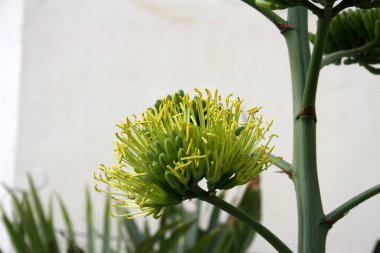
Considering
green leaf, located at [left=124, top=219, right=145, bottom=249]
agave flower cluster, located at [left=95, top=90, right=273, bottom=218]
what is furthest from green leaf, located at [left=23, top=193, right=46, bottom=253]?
agave flower cluster, located at [left=95, top=90, right=273, bottom=218]

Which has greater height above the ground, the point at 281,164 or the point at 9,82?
the point at 9,82

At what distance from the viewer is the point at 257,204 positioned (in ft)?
4.04

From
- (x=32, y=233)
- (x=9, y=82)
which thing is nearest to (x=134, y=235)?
(x=32, y=233)

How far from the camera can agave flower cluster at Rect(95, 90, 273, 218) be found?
0.37 m

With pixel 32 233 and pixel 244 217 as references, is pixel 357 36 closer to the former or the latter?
pixel 244 217

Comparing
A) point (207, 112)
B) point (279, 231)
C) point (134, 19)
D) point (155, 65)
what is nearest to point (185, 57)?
point (155, 65)

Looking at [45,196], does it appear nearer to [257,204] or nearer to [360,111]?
[257,204]

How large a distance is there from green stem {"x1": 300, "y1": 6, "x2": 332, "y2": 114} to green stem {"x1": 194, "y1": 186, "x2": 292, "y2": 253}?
81mm

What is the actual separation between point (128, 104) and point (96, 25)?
0.26 meters

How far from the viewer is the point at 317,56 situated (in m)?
0.34

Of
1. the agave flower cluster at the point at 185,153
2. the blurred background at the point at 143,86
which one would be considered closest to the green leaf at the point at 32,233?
the blurred background at the point at 143,86

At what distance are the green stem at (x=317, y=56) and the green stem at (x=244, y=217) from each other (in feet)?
0.27

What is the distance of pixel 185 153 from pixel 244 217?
0.18ft

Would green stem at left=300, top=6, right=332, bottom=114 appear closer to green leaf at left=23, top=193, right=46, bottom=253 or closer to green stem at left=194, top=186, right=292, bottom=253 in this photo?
green stem at left=194, top=186, right=292, bottom=253
